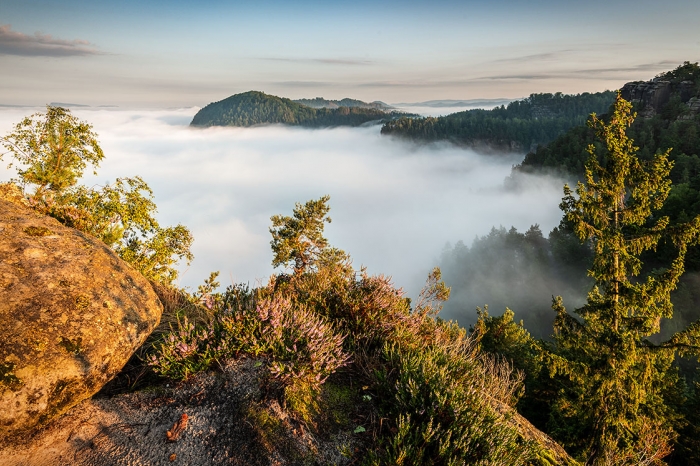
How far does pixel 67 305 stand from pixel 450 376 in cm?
545

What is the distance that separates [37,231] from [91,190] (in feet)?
37.6

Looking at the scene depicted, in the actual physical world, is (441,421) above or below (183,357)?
below

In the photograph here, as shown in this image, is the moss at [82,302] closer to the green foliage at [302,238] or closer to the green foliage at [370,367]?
the green foliage at [370,367]

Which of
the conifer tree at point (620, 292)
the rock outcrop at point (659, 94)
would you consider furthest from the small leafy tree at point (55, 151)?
the rock outcrop at point (659, 94)

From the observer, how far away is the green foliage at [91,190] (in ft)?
46.6

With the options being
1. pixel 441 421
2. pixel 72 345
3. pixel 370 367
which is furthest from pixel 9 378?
pixel 441 421

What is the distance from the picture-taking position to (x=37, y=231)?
5.62 metres

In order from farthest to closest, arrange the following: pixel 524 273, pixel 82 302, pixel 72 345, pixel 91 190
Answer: pixel 524 273
pixel 91 190
pixel 82 302
pixel 72 345

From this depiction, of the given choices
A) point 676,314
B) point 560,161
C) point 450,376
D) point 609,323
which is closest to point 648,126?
point 560,161

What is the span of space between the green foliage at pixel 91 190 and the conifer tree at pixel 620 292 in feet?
54.3

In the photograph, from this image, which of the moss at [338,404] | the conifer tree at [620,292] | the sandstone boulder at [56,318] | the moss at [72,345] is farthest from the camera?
the conifer tree at [620,292]

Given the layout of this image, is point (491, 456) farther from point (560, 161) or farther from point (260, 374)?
point (560, 161)

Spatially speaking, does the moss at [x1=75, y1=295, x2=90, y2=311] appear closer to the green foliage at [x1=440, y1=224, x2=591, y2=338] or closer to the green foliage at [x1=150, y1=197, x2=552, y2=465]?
the green foliage at [x1=150, y1=197, x2=552, y2=465]

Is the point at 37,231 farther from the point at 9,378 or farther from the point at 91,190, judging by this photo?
the point at 91,190
